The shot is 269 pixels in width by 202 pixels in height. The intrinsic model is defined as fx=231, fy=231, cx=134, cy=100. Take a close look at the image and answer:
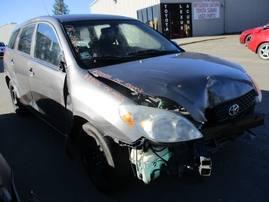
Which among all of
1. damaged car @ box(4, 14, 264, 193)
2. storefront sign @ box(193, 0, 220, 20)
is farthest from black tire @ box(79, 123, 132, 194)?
storefront sign @ box(193, 0, 220, 20)

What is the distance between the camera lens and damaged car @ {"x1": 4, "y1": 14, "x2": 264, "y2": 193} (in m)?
1.87

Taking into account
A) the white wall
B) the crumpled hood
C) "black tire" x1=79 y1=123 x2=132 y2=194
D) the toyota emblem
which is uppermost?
the white wall

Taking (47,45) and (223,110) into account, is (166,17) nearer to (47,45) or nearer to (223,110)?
(47,45)

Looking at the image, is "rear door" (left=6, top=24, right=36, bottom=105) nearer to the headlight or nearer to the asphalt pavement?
the asphalt pavement

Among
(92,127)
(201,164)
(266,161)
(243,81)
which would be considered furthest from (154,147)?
(266,161)

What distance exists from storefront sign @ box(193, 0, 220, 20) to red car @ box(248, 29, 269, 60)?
14.6 metres

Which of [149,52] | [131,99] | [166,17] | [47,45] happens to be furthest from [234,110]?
[166,17]

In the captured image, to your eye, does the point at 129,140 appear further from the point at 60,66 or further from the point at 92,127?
the point at 60,66

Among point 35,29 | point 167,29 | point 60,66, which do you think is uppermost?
point 35,29

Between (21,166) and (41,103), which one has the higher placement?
(41,103)

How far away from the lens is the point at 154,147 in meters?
1.87

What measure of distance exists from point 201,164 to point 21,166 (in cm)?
242

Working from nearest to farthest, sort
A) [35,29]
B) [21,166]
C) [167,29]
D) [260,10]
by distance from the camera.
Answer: [21,166] → [35,29] → [167,29] → [260,10]

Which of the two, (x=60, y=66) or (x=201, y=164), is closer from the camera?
(x=201, y=164)
